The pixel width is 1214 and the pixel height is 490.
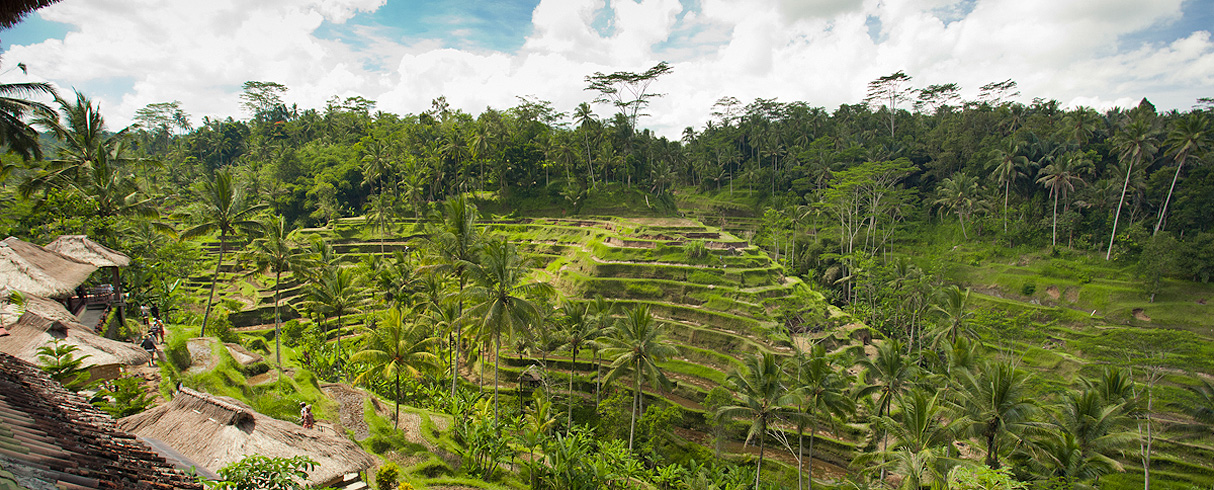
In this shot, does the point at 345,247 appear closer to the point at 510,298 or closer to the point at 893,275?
the point at 510,298

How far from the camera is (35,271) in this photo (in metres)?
15.2

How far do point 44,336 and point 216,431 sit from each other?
18.5ft

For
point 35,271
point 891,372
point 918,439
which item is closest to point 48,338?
point 35,271

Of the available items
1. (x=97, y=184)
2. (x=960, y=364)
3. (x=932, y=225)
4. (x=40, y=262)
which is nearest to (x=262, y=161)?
(x=97, y=184)

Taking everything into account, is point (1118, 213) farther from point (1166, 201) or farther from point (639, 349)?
point (639, 349)

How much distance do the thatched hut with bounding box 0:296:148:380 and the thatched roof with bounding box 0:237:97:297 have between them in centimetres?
114

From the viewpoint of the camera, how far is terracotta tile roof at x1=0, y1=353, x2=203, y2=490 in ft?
13.8

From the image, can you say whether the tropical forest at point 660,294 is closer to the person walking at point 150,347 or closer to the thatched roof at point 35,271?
the person walking at point 150,347

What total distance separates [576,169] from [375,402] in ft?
167

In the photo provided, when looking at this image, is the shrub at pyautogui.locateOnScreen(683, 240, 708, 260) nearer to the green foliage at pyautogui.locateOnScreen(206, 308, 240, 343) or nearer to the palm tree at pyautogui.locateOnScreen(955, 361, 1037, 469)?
the palm tree at pyautogui.locateOnScreen(955, 361, 1037, 469)

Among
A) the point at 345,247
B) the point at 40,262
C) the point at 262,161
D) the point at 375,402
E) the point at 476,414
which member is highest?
the point at 262,161

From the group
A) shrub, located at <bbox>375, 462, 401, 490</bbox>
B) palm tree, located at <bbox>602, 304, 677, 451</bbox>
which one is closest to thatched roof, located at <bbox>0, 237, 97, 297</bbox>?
shrub, located at <bbox>375, 462, 401, 490</bbox>

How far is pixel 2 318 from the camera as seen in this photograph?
1295cm

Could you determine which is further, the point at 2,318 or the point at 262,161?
the point at 262,161
